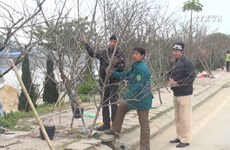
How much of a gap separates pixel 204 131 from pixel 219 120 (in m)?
1.56

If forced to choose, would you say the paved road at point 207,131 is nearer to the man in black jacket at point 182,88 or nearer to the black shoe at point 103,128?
the man in black jacket at point 182,88

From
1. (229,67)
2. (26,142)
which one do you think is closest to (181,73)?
(26,142)

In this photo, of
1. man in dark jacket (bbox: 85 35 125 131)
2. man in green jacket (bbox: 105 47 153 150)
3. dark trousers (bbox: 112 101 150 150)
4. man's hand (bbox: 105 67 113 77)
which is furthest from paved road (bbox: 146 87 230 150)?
man's hand (bbox: 105 67 113 77)

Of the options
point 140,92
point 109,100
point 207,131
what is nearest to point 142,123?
point 140,92

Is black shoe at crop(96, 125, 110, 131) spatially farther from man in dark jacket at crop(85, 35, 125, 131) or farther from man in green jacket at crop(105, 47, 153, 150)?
man in green jacket at crop(105, 47, 153, 150)

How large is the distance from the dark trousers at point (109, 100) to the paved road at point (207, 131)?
3.30 ft

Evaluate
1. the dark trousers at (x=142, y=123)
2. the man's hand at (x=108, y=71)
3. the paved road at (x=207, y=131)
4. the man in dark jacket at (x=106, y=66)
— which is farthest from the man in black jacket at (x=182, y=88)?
the man's hand at (x=108, y=71)

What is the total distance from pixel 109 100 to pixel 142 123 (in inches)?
38.1

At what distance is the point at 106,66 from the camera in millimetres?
7992

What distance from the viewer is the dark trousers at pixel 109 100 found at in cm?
802

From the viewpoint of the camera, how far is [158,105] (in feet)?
41.1

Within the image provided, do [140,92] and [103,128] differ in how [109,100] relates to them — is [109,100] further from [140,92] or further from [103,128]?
[140,92]

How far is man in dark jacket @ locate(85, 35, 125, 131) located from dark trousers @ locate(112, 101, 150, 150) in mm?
250

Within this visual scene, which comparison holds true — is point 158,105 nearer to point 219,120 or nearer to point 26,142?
point 219,120
